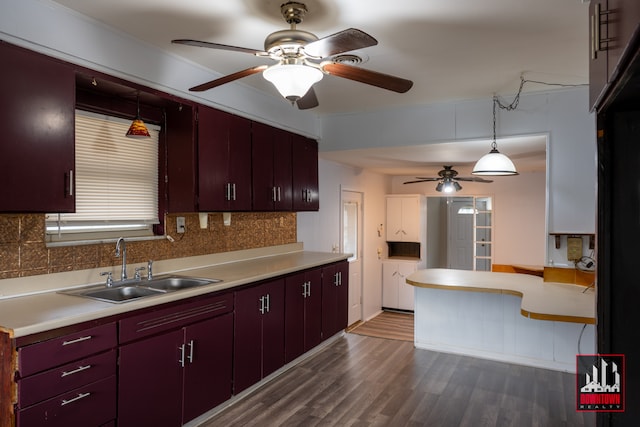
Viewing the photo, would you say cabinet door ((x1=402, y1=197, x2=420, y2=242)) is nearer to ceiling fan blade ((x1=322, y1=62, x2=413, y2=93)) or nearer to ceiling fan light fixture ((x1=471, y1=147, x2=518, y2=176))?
ceiling fan light fixture ((x1=471, y1=147, x2=518, y2=176))

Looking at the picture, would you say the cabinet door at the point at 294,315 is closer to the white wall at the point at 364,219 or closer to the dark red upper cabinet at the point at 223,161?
the dark red upper cabinet at the point at 223,161

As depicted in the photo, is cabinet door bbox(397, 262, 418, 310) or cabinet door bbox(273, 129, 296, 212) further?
cabinet door bbox(397, 262, 418, 310)

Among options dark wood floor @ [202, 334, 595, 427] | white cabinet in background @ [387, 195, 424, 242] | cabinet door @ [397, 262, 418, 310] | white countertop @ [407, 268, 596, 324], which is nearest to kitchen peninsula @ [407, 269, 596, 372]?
white countertop @ [407, 268, 596, 324]

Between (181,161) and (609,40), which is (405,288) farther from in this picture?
(609,40)

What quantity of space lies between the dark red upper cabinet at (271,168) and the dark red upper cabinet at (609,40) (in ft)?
9.47

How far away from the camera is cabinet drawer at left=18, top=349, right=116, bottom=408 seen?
6.26 ft

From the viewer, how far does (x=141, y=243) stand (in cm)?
323

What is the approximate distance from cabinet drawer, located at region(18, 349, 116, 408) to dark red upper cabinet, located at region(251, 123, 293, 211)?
1957 mm

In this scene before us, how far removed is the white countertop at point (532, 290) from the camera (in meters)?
2.91

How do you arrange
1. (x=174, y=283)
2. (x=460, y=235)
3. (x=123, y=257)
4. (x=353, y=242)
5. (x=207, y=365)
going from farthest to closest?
(x=460, y=235)
(x=353, y=242)
(x=174, y=283)
(x=123, y=257)
(x=207, y=365)

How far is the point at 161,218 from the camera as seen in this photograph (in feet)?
11.3

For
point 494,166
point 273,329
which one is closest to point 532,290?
point 494,166

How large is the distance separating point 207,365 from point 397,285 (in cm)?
474

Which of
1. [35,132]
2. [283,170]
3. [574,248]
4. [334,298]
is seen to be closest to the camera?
A: [35,132]
